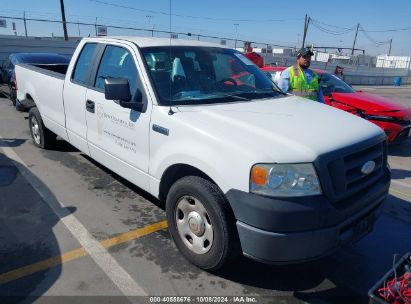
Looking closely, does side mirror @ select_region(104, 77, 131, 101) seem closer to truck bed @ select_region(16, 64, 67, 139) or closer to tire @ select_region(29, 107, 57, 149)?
truck bed @ select_region(16, 64, 67, 139)

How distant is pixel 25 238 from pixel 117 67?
2.02m

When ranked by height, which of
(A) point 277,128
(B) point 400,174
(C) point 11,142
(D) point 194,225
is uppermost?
(A) point 277,128

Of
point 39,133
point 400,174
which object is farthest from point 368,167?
point 39,133

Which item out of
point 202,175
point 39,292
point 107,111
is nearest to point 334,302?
point 202,175

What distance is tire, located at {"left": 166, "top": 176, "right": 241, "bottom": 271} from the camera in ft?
9.31

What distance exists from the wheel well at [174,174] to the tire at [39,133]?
351cm

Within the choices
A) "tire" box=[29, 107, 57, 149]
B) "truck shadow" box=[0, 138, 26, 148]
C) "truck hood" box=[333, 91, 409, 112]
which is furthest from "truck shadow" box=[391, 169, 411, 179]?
"truck shadow" box=[0, 138, 26, 148]

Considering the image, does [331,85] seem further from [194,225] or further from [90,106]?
[194,225]

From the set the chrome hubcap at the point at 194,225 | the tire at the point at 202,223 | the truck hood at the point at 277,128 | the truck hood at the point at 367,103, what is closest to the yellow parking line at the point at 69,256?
the tire at the point at 202,223

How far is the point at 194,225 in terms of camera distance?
10.2 feet

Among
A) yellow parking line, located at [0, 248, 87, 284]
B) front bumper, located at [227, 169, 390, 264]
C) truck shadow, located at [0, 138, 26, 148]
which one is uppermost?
front bumper, located at [227, 169, 390, 264]

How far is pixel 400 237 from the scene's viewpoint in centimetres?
402

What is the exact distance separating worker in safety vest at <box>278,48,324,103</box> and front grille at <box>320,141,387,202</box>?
8.05ft

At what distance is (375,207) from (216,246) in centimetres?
142
